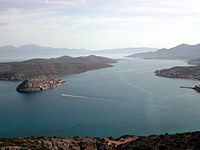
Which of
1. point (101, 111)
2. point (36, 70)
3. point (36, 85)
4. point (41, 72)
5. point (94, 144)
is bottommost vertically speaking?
point (101, 111)

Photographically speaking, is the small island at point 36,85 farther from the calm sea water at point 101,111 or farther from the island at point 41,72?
the calm sea water at point 101,111

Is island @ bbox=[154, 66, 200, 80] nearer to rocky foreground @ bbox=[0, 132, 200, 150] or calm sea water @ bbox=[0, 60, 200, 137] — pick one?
calm sea water @ bbox=[0, 60, 200, 137]

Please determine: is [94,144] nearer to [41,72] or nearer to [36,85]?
[36,85]

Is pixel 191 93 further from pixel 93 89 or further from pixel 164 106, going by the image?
pixel 93 89

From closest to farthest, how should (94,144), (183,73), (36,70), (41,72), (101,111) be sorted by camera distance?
(94,144) → (101,111) → (183,73) → (41,72) → (36,70)

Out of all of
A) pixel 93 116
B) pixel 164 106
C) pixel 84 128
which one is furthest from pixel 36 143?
pixel 164 106

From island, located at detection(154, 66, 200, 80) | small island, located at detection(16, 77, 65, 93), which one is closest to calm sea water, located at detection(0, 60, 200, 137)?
small island, located at detection(16, 77, 65, 93)

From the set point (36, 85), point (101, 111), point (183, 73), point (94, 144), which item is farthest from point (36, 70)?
point (94, 144)
